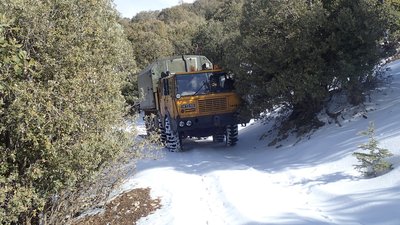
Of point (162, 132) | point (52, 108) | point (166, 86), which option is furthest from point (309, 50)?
point (52, 108)

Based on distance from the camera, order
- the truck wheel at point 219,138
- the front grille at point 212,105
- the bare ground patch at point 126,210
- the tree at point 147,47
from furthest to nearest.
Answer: the tree at point 147,47, the truck wheel at point 219,138, the front grille at point 212,105, the bare ground patch at point 126,210

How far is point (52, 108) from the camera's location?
6.54 m

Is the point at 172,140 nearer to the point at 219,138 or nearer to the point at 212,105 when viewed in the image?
the point at 212,105

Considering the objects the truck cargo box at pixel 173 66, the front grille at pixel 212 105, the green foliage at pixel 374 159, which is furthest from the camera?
the truck cargo box at pixel 173 66

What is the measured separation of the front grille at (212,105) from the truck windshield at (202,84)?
0.32 meters

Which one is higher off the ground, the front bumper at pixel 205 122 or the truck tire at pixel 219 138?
the front bumper at pixel 205 122

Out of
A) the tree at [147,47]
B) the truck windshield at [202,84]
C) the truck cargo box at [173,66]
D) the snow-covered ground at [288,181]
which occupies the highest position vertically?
the tree at [147,47]

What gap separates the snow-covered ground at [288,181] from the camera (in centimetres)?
620

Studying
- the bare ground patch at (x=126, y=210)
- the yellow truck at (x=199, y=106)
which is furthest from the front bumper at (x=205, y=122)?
the bare ground patch at (x=126, y=210)

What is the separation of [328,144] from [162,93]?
6.87 meters

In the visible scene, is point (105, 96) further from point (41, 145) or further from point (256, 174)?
point (256, 174)

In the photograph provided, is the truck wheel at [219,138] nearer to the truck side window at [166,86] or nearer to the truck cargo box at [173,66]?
the truck side window at [166,86]

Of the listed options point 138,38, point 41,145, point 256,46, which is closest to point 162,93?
point 256,46

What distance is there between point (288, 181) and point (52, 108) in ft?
15.3
